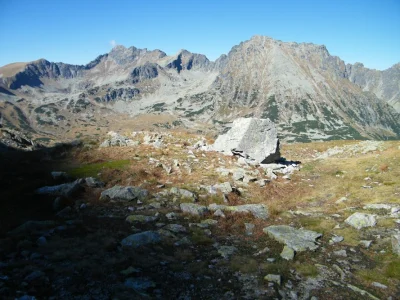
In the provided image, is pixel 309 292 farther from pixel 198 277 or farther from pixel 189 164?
pixel 189 164

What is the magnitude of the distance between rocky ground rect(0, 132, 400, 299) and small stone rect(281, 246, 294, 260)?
2.3 inches

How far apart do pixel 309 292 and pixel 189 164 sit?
18892mm

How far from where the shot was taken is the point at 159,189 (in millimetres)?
20594

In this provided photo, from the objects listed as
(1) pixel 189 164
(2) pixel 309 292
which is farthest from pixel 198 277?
(1) pixel 189 164

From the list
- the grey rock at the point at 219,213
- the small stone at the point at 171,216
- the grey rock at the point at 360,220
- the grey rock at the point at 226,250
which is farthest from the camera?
the grey rock at the point at 219,213

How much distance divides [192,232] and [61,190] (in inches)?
389

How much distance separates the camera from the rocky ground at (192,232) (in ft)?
31.3

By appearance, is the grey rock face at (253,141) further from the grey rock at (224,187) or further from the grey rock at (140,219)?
the grey rock at (140,219)

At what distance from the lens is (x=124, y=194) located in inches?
738

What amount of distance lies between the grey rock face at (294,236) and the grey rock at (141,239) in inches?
225

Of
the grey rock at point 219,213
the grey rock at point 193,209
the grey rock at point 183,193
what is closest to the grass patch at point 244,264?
the grey rock at point 219,213

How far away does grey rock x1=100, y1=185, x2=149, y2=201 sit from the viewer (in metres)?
18.5

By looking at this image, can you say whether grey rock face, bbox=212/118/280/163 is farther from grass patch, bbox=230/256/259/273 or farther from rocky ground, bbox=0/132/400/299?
grass patch, bbox=230/256/259/273

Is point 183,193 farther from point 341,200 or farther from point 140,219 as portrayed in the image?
point 341,200
